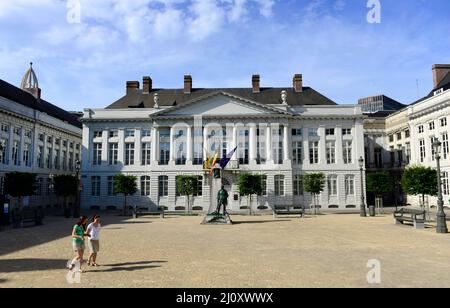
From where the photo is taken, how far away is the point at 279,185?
39.4m

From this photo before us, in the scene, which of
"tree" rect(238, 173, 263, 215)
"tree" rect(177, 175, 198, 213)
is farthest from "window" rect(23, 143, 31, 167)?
"tree" rect(238, 173, 263, 215)

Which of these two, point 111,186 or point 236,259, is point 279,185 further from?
point 236,259

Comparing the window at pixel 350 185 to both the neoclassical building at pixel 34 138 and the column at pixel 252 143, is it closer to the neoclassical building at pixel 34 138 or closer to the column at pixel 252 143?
the column at pixel 252 143

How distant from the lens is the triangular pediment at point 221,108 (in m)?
40.2

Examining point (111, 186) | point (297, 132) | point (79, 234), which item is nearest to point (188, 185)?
point (111, 186)

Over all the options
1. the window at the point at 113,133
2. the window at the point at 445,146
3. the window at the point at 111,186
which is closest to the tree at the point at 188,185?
the window at the point at 111,186

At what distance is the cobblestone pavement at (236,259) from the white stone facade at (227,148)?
22.0 m

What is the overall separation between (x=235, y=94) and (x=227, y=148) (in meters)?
7.42

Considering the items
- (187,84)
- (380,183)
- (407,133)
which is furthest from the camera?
(187,84)

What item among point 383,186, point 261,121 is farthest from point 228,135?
point 383,186

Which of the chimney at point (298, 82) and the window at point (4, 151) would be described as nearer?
the window at point (4, 151)

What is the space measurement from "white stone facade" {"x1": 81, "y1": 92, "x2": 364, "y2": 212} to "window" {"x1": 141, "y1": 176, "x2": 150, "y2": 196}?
0.12 meters

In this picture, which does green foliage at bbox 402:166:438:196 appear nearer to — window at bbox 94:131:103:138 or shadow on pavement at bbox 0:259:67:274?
shadow on pavement at bbox 0:259:67:274
